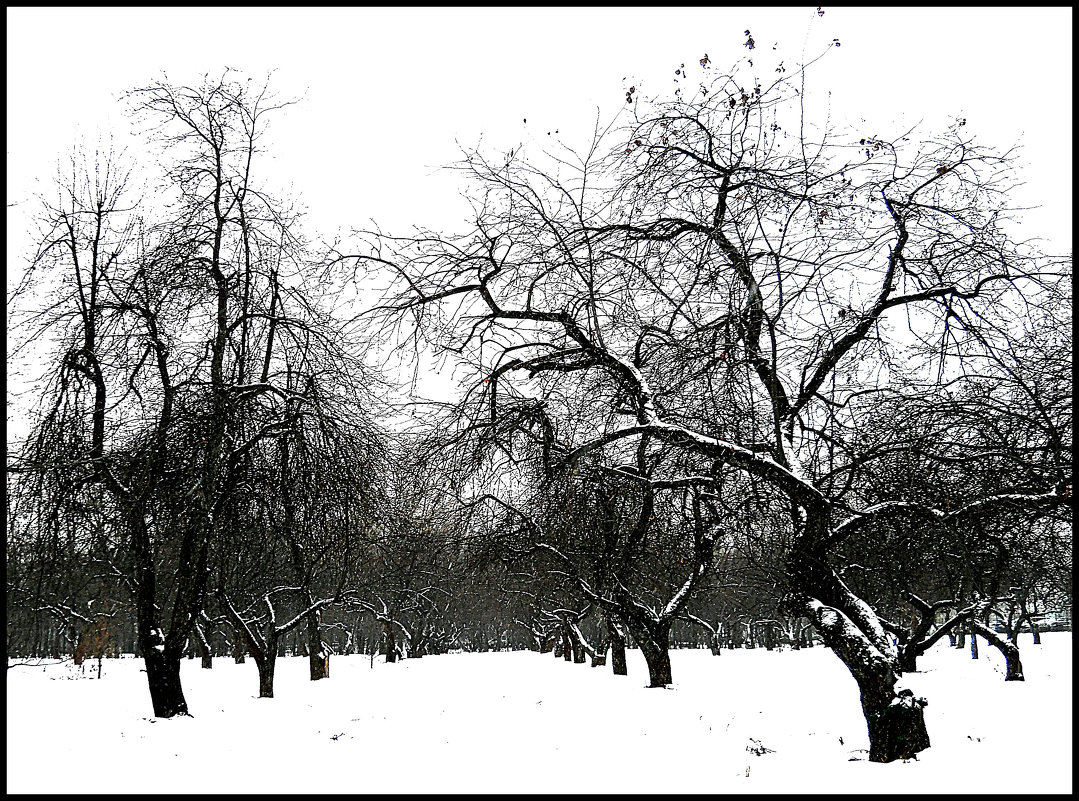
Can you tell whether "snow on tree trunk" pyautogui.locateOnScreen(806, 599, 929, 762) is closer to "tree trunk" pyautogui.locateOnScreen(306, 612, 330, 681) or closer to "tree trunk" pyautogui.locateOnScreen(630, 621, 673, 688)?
"tree trunk" pyautogui.locateOnScreen(630, 621, 673, 688)

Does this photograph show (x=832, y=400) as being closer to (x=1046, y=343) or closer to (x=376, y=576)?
(x=1046, y=343)

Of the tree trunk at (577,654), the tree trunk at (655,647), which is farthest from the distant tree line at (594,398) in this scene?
the tree trunk at (577,654)

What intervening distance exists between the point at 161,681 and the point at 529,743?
498cm

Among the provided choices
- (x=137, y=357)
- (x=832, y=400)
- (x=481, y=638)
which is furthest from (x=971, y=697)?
(x=481, y=638)

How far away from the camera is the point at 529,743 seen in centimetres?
984

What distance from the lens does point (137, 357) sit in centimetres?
1065

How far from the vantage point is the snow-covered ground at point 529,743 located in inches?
268

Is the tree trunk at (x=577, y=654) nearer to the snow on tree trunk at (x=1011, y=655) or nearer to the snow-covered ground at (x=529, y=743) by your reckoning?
the snow-covered ground at (x=529, y=743)

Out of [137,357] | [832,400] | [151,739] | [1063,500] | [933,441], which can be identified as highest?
[137,357]

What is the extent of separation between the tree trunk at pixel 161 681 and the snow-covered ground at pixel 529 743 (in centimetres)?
23

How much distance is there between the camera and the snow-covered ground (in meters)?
6.80

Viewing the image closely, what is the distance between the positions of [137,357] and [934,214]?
383 inches

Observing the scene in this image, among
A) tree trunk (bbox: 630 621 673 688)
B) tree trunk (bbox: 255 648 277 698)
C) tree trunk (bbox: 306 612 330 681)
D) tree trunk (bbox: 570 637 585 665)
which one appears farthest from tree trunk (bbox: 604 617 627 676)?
tree trunk (bbox: 255 648 277 698)

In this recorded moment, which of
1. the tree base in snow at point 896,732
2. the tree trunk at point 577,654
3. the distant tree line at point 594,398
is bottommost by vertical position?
the tree trunk at point 577,654
